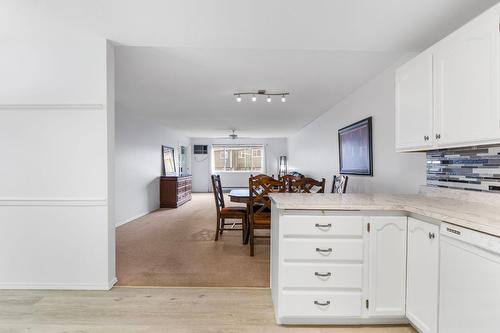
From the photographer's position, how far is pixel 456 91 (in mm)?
1627

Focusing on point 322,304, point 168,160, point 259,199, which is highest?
point 168,160

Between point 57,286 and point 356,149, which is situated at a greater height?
point 356,149

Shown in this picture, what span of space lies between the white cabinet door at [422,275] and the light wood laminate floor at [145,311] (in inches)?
10.1

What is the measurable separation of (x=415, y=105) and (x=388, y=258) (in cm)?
119

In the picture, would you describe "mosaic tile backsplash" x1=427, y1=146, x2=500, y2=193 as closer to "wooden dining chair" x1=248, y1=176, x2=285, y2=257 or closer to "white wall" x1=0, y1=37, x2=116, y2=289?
"wooden dining chair" x1=248, y1=176, x2=285, y2=257

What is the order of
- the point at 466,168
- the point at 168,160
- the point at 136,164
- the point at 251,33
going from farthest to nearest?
the point at 168,160
the point at 136,164
the point at 251,33
the point at 466,168

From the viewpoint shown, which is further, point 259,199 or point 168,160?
point 168,160

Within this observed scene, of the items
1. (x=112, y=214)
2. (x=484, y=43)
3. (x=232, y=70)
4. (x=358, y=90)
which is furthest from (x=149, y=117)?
(x=484, y=43)

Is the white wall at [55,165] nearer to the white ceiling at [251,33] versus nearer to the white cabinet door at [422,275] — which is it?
the white ceiling at [251,33]

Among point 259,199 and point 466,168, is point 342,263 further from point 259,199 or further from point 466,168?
point 259,199

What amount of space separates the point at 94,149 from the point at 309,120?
16.6 feet

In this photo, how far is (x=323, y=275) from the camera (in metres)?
1.77

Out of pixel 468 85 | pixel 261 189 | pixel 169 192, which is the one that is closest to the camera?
pixel 468 85

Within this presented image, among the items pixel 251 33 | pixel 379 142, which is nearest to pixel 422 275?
pixel 379 142
